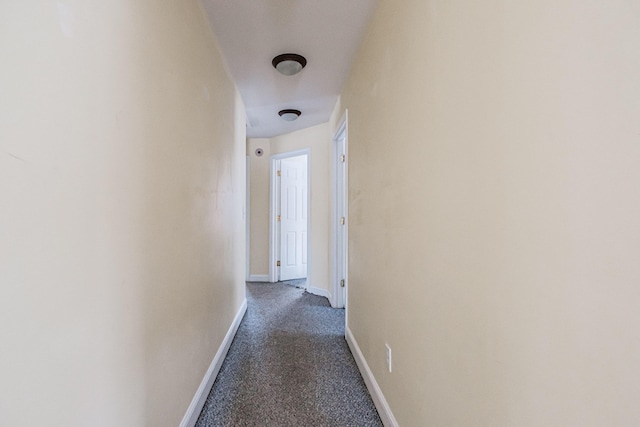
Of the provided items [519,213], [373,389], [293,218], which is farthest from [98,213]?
[293,218]

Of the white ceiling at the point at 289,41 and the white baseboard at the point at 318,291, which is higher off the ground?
the white ceiling at the point at 289,41

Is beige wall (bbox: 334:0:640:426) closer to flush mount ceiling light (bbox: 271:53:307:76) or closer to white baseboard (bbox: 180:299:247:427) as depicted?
white baseboard (bbox: 180:299:247:427)

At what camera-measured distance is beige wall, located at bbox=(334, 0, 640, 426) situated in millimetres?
475

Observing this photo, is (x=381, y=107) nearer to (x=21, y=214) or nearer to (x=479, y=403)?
(x=479, y=403)

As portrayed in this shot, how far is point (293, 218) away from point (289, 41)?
126 inches

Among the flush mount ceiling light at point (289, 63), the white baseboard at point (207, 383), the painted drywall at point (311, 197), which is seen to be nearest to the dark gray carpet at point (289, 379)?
the white baseboard at point (207, 383)

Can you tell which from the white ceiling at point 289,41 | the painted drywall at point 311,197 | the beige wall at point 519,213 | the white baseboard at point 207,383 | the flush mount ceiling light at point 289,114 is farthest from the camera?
the painted drywall at point 311,197

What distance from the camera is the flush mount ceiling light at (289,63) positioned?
7.31 ft

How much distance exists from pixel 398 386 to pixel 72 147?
4.79 feet

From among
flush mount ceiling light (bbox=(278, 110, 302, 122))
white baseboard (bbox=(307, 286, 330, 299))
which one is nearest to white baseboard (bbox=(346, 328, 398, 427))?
white baseboard (bbox=(307, 286, 330, 299))

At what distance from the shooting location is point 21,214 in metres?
0.57

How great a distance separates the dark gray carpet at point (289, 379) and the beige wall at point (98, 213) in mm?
355

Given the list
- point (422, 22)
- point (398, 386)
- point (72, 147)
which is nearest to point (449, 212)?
point (422, 22)

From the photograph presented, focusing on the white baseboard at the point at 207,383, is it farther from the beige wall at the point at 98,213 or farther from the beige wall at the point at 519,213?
the beige wall at the point at 519,213
